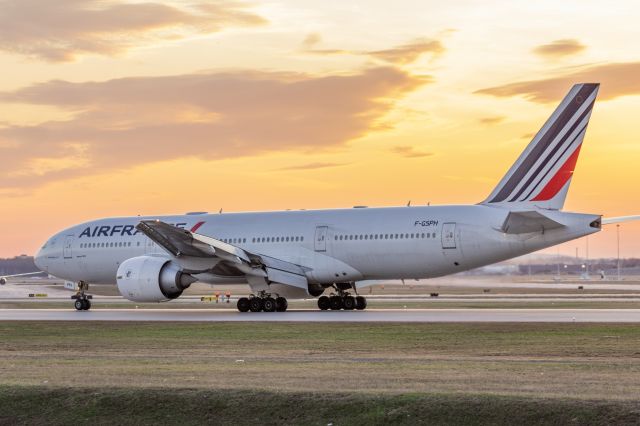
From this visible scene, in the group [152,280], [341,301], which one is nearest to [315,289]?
[341,301]

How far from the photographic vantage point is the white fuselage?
40.9m

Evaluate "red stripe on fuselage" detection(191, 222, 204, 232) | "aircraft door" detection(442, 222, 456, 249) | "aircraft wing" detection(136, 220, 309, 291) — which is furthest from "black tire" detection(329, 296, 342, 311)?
"red stripe on fuselage" detection(191, 222, 204, 232)

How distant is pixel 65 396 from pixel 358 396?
16.1 ft

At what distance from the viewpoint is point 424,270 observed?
1678 inches

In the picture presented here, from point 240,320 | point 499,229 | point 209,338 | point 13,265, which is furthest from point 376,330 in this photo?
point 13,265

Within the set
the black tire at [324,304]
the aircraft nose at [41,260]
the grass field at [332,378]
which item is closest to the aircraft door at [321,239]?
the black tire at [324,304]

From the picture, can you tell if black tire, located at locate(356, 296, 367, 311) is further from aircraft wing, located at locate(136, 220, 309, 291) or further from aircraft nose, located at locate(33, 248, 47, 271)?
aircraft nose, located at locate(33, 248, 47, 271)

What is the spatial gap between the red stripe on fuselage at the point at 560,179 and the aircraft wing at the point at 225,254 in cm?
1080

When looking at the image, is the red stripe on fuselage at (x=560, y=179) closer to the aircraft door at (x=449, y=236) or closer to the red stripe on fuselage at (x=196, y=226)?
the aircraft door at (x=449, y=236)

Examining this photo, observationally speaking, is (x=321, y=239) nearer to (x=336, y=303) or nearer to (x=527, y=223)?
(x=336, y=303)

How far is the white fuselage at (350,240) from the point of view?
134ft

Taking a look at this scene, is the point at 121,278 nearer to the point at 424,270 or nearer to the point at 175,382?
the point at 424,270

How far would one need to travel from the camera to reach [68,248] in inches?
2069

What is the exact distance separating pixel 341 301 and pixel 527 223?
1033 cm
